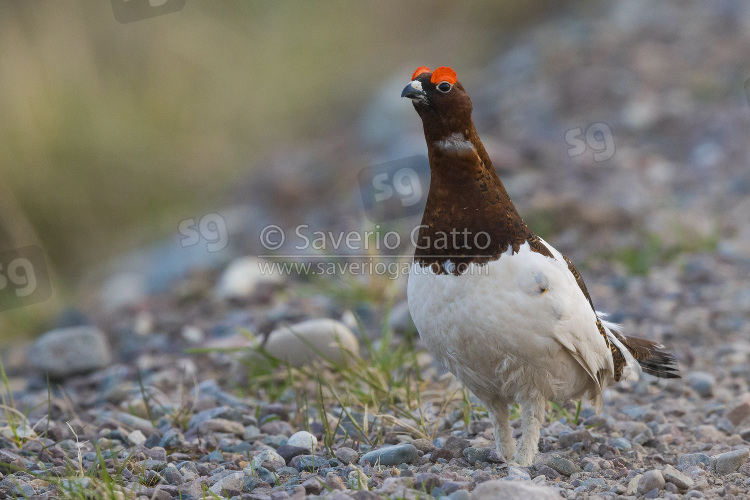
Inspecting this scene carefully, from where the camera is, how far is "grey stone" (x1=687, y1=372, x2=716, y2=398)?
4.55 metres

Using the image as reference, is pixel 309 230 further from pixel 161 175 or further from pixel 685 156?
pixel 685 156

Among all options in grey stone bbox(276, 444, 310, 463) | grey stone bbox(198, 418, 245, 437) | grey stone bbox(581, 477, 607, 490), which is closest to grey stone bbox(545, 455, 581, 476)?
grey stone bbox(581, 477, 607, 490)

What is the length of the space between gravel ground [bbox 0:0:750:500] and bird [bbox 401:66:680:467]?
370mm

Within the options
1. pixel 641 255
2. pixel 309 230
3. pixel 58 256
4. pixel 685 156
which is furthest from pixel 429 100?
pixel 58 256

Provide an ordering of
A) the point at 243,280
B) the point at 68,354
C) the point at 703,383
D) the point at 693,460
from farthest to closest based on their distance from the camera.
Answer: the point at 243,280, the point at 68,354, the point at 703,383, the point at 693,460

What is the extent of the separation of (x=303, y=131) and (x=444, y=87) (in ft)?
27.9

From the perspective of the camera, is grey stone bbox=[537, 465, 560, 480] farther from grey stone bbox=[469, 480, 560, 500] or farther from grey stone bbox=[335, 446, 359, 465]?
grey stone bbox=[335, 446, 359, 465]

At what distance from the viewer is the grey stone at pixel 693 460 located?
3461mm

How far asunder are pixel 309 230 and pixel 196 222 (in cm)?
196

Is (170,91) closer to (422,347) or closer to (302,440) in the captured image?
(422,347)

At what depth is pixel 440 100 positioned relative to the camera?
3279mm

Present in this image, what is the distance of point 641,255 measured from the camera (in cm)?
609

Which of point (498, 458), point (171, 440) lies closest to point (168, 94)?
point (171, 440)

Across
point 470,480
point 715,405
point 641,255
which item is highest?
point 641,255
